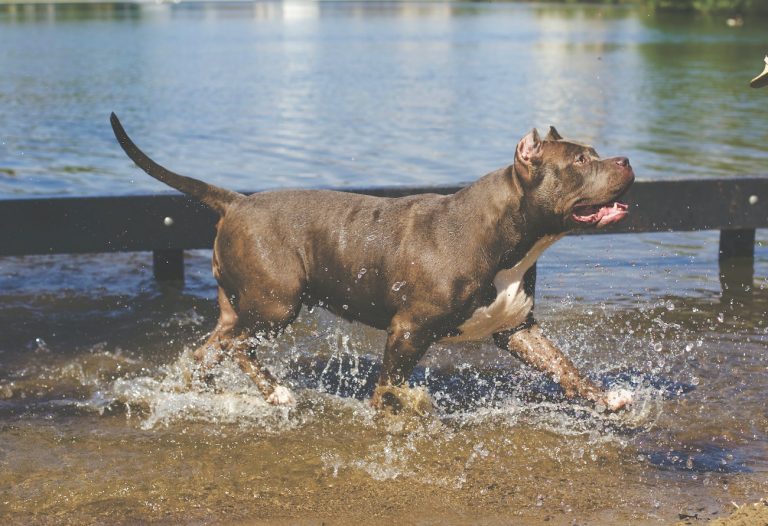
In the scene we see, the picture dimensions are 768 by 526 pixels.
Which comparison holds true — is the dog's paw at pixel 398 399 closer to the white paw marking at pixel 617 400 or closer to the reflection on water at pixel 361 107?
the white paw marking at pixel 617 400

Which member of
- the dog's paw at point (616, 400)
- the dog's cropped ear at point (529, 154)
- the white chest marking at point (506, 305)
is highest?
the dog's cropped ear at point (529, 154)

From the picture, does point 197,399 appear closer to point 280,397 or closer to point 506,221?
point 280,397

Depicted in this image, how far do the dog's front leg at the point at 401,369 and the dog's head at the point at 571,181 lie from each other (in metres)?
1.00

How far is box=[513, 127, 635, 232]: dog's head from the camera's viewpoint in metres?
5.71

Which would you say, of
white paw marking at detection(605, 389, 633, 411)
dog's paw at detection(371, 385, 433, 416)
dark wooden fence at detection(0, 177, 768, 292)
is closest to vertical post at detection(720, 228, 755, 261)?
dark wooden fence at detection(0, 177, 768, 292)

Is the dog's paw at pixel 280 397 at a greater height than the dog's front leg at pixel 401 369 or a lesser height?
lesser

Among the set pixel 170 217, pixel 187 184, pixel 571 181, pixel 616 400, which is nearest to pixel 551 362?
pixel 616 400

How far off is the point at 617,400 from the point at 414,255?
1519 mm

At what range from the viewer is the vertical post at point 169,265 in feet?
31.2

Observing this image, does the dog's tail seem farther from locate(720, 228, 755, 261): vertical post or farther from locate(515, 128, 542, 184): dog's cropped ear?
locate(720, 228, 755, 261): vertical post

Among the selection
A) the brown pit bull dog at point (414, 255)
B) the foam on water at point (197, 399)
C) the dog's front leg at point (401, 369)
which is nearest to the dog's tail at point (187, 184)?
the brown pit bull dog at point (414, 255)

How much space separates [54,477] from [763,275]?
263 inches

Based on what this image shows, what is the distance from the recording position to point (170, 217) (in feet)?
29.2

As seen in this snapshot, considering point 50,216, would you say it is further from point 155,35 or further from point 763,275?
point 155,35
